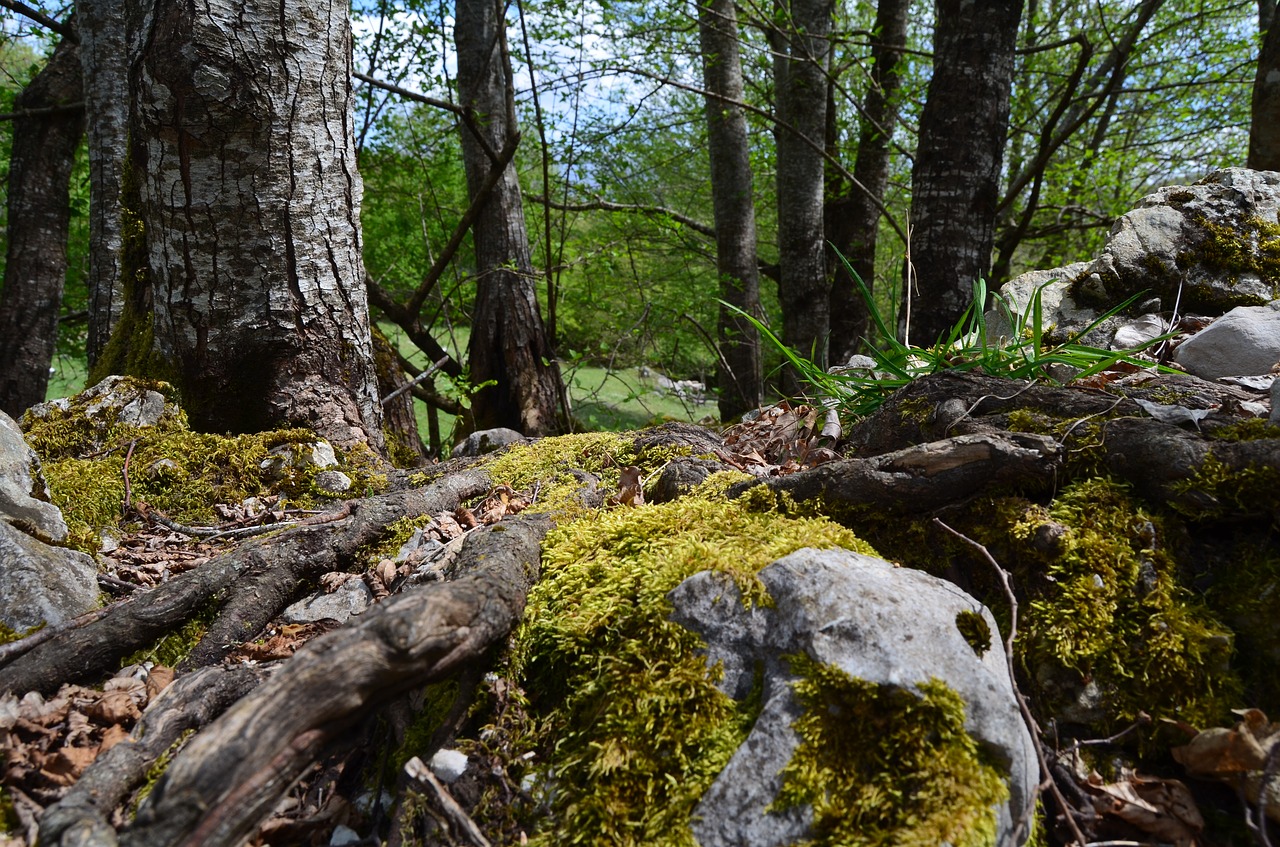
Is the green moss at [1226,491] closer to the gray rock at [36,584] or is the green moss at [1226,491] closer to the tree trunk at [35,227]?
the gray rock at [36,584]

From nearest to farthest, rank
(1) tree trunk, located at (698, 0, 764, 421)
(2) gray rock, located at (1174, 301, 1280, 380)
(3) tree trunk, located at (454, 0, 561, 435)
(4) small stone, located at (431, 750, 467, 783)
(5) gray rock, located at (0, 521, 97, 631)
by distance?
1. (4) small stone, located at (431, 750, 467, 783)
2. (5) gray rock, located at (0, 521, 97, 631)
3. (2) gray rock, located at (1174, 301, 1280, 380)
4. (3) tree trunk, located at (454, 0, 561, 435)
5. (1) tree trunk, located at (698, 0, 764, 421)

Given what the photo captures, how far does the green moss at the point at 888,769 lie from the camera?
119 centimetres

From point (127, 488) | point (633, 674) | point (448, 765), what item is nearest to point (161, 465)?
point (127, 488)

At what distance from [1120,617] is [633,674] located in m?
1.13

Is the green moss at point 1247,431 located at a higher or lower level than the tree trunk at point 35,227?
lower

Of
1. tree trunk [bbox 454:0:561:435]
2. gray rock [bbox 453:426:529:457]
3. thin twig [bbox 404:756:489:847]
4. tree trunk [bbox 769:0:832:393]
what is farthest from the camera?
tree trunk [bbox 769:0:832:393]

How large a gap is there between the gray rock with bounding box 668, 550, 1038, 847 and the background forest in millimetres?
3853

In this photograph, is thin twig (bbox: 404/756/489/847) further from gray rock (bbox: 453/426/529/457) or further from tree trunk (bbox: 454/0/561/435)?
tree trunk (bbox: 454/0/561/435)

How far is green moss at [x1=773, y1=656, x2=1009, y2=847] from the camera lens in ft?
3.91

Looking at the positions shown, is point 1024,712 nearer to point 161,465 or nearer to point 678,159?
point 161,465

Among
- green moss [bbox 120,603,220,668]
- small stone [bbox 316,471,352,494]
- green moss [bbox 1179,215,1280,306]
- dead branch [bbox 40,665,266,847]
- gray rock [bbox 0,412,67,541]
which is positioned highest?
green moss [bbox 1179,215,1280,306]

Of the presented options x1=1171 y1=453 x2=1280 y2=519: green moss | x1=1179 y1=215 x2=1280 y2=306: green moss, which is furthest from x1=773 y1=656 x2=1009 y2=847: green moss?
x1=1179 y1=215 x2=1280 y2=306: green moss

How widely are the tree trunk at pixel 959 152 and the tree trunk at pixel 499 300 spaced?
141 inches

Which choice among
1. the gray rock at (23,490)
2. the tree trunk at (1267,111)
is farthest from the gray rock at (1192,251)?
the gray rock at (23,490)
